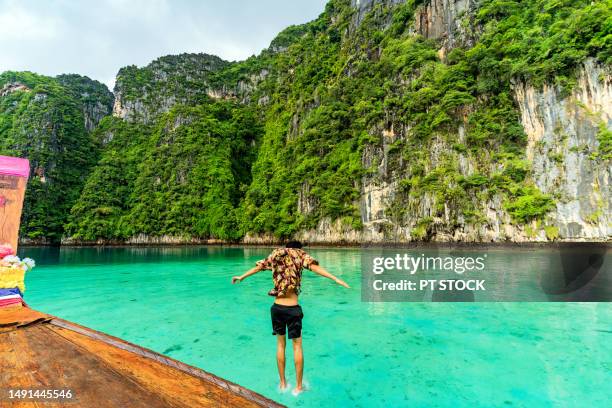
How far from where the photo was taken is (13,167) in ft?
9.86

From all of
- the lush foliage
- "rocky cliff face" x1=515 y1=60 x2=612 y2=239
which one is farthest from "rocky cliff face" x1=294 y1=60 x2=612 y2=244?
the lush foliage

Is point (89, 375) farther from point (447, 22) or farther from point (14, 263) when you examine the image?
point (447, 22)

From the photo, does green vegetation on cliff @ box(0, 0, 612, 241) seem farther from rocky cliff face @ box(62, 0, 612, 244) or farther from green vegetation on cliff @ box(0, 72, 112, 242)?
green vegetation on cliff @ box(0, 72, 112, 242)

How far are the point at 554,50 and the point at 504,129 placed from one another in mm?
6902

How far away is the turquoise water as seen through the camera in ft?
11.6

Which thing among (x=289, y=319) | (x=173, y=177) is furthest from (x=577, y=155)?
(x=173, y=177)

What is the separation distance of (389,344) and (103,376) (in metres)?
4.52

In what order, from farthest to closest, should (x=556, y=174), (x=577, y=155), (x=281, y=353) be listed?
(x=556, y=174) → (x=577, y=155) → (x=281, y=353)

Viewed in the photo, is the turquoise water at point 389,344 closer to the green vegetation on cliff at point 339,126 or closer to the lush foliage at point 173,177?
the green vegetation on cliff at point 339,126

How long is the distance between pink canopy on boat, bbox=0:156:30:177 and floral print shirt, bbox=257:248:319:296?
2591 millimetres

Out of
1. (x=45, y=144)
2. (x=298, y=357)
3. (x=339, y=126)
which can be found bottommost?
(x=298, y=357)

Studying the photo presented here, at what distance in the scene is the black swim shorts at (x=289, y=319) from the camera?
2.93m

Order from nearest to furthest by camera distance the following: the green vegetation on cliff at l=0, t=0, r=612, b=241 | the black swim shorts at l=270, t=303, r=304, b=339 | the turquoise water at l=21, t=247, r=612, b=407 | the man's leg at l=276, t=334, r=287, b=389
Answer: the black swim shorts at l=270, t=303, r=304, b=339 < the man's leg at l=276, t=334, r=287, b=389 < the turquoise water at l=21, t=247, r=612, b=407 < the green vegetation on cliff at l=0, t=0, r=612, b=241

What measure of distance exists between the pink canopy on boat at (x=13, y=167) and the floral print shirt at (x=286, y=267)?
259 cm
